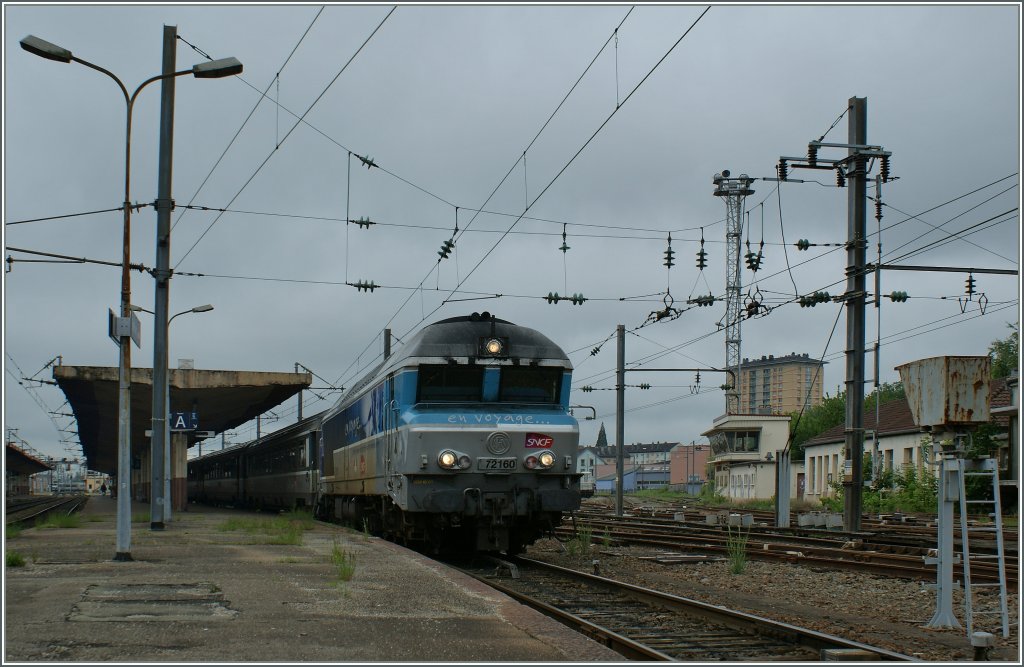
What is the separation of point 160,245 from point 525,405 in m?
9.21

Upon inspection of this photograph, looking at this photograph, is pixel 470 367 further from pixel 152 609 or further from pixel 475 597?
pixel 152 609

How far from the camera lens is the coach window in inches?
606

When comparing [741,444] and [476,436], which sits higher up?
[476,436]

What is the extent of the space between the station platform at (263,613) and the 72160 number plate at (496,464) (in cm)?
158

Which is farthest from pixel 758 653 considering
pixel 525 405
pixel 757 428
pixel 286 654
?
pixel 757 428

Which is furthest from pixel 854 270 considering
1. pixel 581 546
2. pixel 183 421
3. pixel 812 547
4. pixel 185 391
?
pixel 185 391

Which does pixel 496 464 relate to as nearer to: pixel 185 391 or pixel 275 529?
pixel 275 529

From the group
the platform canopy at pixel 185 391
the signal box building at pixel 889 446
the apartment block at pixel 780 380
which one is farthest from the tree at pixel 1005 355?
the apartment block at pixel 780 380

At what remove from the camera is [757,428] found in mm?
71938

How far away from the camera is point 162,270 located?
20.8 meters

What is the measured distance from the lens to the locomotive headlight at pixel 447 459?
48.7ft

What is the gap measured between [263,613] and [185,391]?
25818mm

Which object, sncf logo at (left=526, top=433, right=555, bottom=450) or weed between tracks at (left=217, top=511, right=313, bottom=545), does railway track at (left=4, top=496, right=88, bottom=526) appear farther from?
sncf logo at (left=526, top=433, right=555, bottom=450)

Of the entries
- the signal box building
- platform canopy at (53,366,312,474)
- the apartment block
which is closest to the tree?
the signal box building
